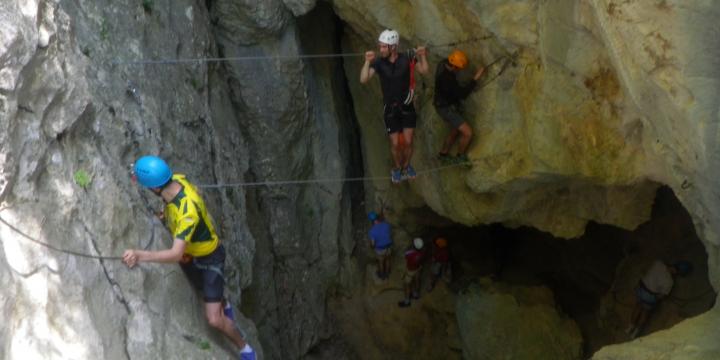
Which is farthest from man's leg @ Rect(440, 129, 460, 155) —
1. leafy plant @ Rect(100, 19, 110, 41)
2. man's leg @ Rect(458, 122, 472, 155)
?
leafy plant @ Rect(100, 19, 110, 41)

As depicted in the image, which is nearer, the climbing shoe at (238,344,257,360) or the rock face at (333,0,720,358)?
the rock face at (333,0,720,358)

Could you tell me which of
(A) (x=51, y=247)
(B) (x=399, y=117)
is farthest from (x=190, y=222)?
(B) (x=399, y=117)

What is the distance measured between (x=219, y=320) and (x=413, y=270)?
616cm

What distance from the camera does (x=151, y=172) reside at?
17.1ft

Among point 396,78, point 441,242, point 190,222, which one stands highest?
point 396,78

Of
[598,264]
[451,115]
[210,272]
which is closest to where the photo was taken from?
[210,272]

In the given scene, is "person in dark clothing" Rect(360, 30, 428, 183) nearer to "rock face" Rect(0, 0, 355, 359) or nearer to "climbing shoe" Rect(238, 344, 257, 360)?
"rock face" Rect(0, 0, 355, 359)

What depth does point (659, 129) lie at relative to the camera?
20.1 feet

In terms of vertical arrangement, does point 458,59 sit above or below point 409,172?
above

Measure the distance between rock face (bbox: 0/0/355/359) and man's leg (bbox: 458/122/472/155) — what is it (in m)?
2.39

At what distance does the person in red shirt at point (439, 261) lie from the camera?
11.9 meters

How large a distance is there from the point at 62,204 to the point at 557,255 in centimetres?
953

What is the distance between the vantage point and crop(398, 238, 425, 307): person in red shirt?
458 inches

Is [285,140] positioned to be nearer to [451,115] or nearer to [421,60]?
[451,115]
